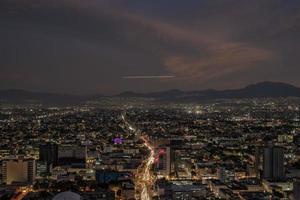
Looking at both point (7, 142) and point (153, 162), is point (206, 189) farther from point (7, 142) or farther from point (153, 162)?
point (7, 142)

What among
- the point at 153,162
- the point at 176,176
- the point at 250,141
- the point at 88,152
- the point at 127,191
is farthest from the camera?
the point at 250,141

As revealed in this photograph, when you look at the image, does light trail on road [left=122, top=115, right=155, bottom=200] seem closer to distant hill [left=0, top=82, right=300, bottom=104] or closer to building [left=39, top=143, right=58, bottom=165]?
building [left=39, top=143, right=58, bottom=165]

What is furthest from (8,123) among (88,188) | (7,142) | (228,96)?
(228,96)

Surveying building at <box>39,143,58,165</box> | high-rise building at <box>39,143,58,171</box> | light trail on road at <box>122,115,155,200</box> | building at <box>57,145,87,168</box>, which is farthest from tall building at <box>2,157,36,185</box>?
light trail on road at <box>122,115,155,200</box>

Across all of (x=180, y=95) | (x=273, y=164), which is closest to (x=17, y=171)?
(x=273, y=164)

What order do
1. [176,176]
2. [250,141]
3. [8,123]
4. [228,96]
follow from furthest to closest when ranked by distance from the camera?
[228,96]
[8,123]
[250,141]
[176,176]

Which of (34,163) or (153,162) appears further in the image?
(153,162)
